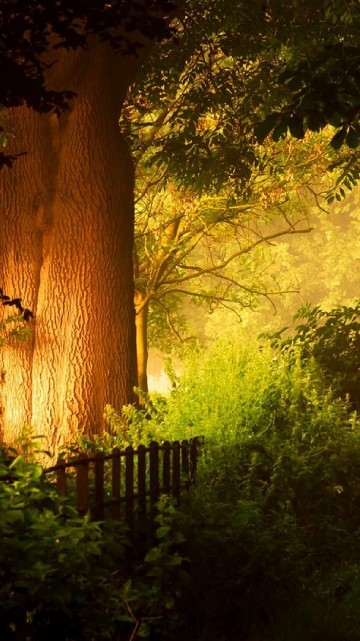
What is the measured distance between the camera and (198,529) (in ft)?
25.4

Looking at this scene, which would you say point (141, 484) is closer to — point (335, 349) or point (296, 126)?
point (296, 126)

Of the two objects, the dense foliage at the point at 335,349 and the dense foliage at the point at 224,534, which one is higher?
the dense foliage at the point at 335,349

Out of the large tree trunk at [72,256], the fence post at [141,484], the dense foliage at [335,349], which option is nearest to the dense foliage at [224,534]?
the fence post at [141,484]

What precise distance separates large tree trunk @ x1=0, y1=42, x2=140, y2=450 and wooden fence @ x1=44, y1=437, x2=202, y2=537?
3.84m

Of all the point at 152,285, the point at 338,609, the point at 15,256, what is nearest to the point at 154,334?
the point at 152,285

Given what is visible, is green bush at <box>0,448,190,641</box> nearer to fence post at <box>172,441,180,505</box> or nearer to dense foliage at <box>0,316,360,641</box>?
dense foliage at <box>0,316,360,641</box>

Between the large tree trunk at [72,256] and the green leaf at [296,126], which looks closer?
the green leaf at [296,126]

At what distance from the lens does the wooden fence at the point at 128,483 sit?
705 centimetres

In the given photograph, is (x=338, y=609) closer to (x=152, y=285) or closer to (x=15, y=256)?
(x=15, y=256)

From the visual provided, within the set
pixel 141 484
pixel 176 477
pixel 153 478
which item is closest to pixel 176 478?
pixel 176 477

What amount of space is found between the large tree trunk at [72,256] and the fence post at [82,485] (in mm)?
5685

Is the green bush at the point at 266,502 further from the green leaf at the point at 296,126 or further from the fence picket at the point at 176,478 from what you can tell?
the green leaf at the point at 296,126

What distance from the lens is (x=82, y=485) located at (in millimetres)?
7023

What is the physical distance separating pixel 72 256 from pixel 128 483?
576 centimetres
